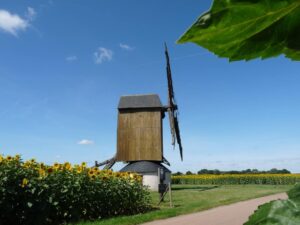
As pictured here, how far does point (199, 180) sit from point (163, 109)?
20227 mm

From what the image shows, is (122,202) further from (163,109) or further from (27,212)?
(163,109)

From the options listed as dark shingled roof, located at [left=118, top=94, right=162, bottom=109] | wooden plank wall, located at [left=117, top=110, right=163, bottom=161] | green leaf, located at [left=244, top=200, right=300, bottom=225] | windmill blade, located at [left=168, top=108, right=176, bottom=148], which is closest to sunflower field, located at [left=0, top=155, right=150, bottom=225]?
green leaf, located at [left=244, top=200, right=300, bottom=225]

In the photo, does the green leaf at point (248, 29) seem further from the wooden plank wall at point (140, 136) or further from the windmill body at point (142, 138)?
the wooden plank wall at point (140, 136)

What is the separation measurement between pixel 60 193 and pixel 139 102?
19.8 meters

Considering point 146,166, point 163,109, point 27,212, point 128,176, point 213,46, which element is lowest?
point 213,46

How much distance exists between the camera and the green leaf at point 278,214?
38cm

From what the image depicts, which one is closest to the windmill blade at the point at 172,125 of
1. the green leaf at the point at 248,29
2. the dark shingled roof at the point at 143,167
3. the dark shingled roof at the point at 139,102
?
the dark shingled roof at the point at 139,102

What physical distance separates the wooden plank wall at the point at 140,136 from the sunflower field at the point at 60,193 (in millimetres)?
14894

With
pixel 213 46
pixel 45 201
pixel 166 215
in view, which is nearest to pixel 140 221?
pixel 166 215

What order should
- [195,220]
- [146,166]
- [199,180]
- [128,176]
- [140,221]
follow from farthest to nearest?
[199,180]
[146,166]
[128,176]
[195,220]
[140,221]

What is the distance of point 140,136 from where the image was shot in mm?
29234

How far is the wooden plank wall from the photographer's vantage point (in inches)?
1147

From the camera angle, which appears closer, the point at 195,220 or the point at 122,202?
the point at 195,220

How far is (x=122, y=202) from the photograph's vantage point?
1311 cm
